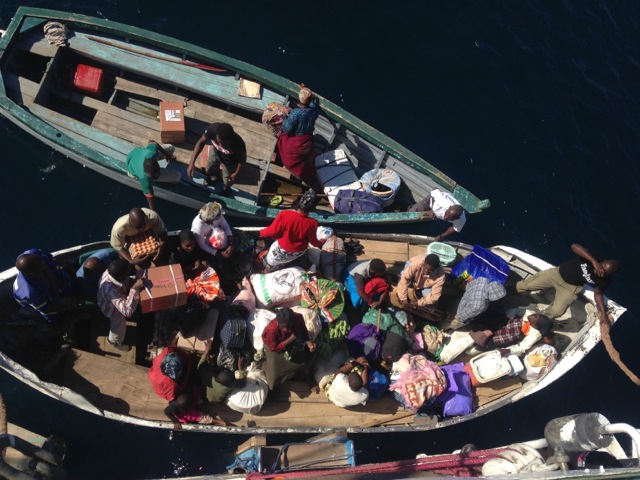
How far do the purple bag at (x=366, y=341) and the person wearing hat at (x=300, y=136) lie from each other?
3644mm

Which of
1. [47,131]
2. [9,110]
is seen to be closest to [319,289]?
[47,131]

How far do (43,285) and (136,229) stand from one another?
152cm

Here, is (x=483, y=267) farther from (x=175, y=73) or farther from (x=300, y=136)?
(x=175, y=73)

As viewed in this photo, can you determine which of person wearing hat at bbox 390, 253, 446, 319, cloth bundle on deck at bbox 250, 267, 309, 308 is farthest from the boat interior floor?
cloth bundle on deck at bbox 250, 267, 309, 308

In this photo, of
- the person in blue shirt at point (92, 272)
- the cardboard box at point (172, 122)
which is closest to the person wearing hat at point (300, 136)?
the cardboard box at point (172, 122)

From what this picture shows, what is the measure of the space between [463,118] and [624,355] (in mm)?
7412

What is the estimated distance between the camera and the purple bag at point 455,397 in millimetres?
9578

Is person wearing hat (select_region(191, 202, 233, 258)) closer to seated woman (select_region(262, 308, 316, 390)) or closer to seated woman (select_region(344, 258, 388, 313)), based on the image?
seated woman (select_region(262, 308, 316, 390))

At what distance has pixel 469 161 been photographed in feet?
48.6

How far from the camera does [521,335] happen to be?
995 cm

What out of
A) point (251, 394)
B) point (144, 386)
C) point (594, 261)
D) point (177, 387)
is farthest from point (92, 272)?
point (594, 261)

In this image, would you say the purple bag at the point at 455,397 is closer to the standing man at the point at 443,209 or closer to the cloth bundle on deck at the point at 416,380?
the cloth bundle on deck at the point at 416,380

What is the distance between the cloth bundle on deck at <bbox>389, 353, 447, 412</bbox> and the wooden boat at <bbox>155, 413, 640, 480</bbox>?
112 cm

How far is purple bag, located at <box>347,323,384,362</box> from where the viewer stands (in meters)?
A: 9.30
